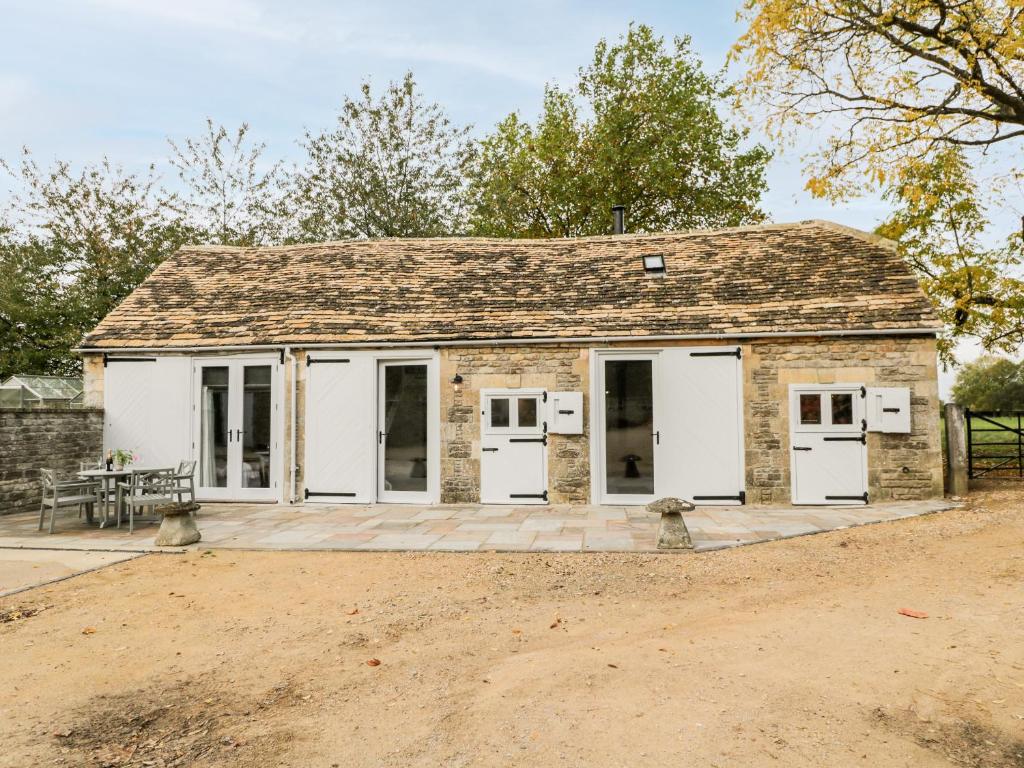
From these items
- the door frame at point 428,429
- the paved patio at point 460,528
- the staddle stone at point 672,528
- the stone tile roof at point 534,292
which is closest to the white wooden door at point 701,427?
the paved patio at point 460,528

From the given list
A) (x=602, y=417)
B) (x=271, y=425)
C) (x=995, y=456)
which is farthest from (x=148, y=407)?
(x=995, y=456)

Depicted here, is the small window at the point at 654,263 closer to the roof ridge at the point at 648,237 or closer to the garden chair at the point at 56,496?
the roof ridge at the point at 648,237

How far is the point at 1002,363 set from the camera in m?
42.1

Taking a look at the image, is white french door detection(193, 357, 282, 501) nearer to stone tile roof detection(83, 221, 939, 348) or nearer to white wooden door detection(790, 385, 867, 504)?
stone tile roof detection(83, 221, 939, 348)

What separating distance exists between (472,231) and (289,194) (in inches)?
303

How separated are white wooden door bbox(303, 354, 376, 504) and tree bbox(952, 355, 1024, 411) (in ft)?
126

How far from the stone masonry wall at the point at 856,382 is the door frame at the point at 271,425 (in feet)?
25.7

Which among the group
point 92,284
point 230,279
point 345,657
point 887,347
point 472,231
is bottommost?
point 345,657

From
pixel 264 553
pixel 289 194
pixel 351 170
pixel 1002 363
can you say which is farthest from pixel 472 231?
Answer: pixel 1002 363

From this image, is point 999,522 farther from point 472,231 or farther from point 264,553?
point 472,231

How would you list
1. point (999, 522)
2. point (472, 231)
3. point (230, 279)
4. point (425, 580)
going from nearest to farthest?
point (425, 580)
point (999, 522)
point (230, 279)
point (472, 231)

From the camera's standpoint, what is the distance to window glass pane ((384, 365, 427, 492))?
11156 mm

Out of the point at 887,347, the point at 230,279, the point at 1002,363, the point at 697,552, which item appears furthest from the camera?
the point at 1002,363

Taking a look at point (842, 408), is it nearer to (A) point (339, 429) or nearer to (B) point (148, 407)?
(A) point (339, 429)
